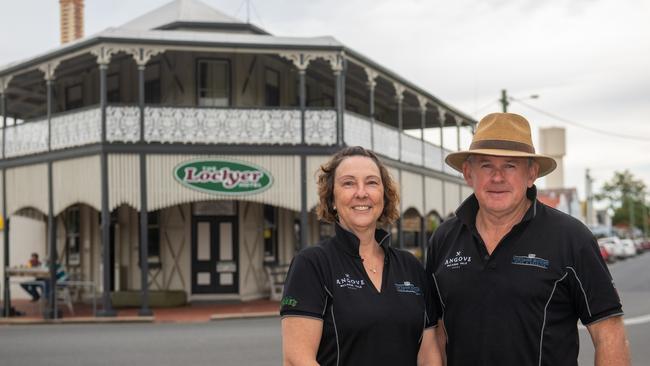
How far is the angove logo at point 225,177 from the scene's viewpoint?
59.9ft

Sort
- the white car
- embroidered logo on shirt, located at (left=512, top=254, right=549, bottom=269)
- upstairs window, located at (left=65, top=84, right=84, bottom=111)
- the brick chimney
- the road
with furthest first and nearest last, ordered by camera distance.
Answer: the white car < the brick chimney < upstairs window, located at (left=65, top=84, right=84, bottom=111) < the road < embroidered logo on shirt, located at (left=512, top=254, right=549, bottom=269)

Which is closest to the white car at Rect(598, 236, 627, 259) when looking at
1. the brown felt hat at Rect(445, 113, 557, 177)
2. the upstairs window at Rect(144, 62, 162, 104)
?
the upstairs window at Rect(144, 62, 162, 104)

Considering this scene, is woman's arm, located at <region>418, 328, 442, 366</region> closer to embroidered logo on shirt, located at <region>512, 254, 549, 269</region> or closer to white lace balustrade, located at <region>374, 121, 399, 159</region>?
embroidered logo on shirt, located at <region>512, 254, 549, 269</region>

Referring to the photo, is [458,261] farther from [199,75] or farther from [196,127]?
[199,75]

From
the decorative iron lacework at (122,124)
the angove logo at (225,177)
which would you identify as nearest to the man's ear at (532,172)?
the angove logo at (225,177)

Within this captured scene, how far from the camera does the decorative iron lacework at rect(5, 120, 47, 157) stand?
19.8 metres

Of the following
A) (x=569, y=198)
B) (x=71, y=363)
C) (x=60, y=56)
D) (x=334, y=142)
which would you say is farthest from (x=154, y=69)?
(x=569, y=198)

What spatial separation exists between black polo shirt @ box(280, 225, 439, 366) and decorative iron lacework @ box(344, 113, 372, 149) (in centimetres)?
1574

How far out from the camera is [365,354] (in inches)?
126

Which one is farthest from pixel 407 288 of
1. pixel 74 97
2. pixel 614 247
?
pixel 614 247

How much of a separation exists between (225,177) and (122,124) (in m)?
2.78

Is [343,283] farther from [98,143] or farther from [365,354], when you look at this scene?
[98,143]

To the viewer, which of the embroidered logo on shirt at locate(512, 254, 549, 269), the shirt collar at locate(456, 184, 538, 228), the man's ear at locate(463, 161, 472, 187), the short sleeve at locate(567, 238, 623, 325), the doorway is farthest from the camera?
the doorway

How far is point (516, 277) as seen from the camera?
3367 millimetres
